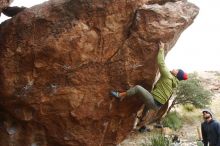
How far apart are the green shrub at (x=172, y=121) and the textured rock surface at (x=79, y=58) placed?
34.1 feet

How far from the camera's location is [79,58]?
10.4 m

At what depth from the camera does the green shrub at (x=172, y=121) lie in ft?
69.2

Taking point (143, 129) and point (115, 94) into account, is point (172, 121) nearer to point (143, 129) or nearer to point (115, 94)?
point (143, 129)

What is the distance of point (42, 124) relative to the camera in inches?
442

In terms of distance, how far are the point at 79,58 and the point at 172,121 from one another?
41.3 ft

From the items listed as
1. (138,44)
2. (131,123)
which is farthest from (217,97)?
(138,44)

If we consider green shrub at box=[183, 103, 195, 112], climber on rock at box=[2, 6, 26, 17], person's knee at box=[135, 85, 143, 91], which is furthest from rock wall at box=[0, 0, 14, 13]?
green shrub at box=[183, 103, 195, 112]

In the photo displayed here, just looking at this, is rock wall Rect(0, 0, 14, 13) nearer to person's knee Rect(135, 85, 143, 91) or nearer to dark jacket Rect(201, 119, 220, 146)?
person's knee Rect(135, 85, 143, 91)

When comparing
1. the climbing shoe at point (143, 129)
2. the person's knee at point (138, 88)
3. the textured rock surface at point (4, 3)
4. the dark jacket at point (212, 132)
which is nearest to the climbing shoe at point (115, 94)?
the person's knee at point (138, 88)

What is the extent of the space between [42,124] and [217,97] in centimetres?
2049

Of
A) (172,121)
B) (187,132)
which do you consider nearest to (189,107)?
(172,121)

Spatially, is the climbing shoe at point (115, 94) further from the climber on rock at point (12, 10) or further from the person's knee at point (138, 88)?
the climber on rock at point (12, 10)

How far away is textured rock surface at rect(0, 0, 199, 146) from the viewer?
33.1 feet

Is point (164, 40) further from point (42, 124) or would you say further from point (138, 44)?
point (42, 124)
